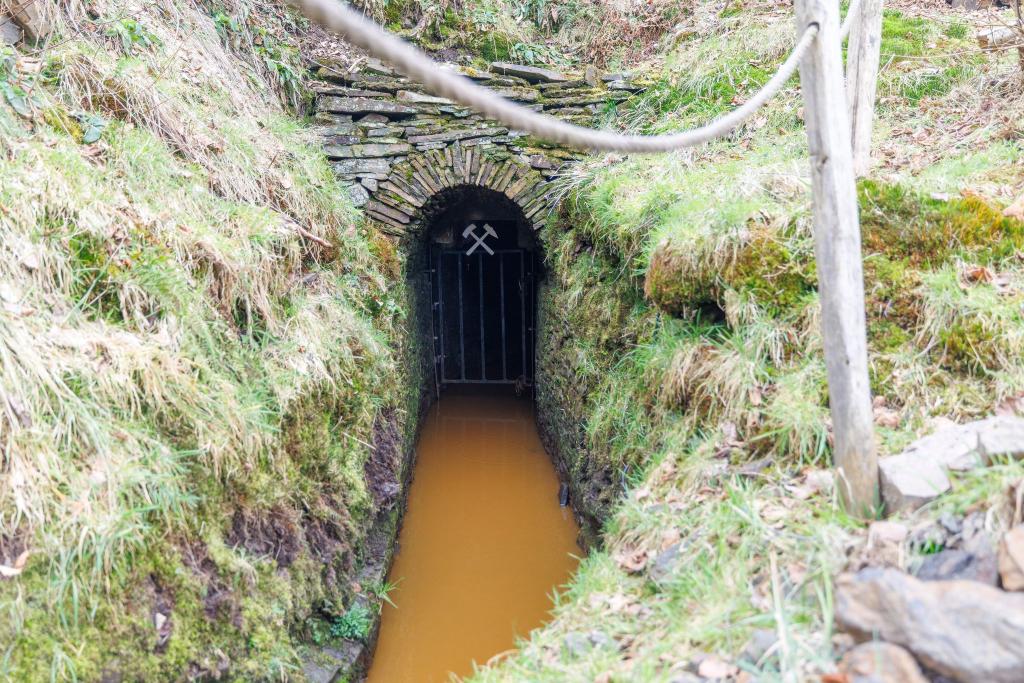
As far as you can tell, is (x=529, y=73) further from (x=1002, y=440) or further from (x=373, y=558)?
(x=1002, y=440)

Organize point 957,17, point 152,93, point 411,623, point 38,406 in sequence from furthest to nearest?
1. point 957,17
2. point 411,623
3. point 152,93
4. point 38,406

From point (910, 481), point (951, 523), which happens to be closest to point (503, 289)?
point (910, 481)

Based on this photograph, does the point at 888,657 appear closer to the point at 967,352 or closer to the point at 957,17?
the point at 967,352

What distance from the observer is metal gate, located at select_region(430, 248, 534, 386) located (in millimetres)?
8359

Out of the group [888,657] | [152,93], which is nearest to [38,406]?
[152,93]

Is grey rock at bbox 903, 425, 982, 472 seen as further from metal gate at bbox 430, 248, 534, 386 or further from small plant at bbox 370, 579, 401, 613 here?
metal gate at bbox 430, 248, 534, 386

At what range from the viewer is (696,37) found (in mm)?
6516

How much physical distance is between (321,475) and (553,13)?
5.72 meters

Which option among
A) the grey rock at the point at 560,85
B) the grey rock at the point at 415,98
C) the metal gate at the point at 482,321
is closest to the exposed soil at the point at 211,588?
the grey rock at the point at 415,98

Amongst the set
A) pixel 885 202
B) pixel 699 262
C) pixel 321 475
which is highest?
pixel 885 202

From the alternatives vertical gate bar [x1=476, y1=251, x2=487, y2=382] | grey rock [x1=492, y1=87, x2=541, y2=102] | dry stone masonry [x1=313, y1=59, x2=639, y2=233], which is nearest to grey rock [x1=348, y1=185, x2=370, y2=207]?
dry stone masonry [x1=313, y1=59, x2=639, y2=233]

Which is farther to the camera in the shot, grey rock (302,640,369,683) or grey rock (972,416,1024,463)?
grey rock (302,640,369,683)

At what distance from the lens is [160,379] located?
7.79 feet

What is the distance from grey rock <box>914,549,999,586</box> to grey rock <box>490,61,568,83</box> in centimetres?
522
